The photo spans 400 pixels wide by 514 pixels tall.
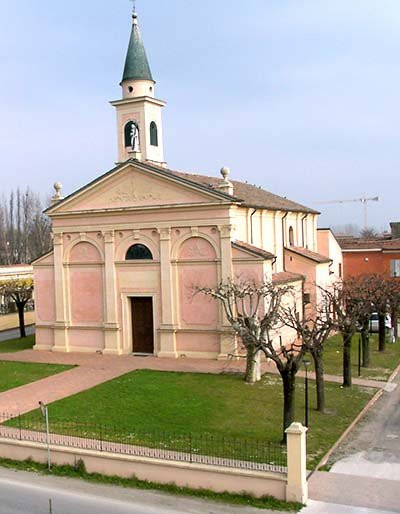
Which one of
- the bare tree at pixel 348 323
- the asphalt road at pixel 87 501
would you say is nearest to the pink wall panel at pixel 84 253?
the bare tree at pixel 348 323

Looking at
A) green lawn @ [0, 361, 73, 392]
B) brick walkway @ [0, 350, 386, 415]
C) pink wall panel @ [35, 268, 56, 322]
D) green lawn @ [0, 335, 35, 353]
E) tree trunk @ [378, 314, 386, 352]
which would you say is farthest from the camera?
green lawn @ [0, 335, 35, 353]

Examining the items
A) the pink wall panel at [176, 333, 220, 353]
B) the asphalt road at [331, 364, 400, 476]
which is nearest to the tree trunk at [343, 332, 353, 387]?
the asphalt road at [331, 364, 400, 476]

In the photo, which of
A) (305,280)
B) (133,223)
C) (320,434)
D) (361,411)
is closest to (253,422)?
(320,434)

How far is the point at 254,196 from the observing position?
36812 mm

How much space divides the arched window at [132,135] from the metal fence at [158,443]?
57.7 feet

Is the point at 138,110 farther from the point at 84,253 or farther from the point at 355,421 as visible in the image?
the point at 355,421

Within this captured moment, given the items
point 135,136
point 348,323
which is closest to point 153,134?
point 135,136

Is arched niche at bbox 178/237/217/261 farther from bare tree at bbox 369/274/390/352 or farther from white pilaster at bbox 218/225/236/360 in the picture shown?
bare tree at bbox 369/274/390/352

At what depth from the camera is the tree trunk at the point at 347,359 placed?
24.1 meters

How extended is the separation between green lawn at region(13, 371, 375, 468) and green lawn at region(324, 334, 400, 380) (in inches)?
120

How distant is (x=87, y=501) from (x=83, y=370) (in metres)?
14.5

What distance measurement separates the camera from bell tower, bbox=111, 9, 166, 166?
3353 centimetres

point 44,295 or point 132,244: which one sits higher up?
point 132,244

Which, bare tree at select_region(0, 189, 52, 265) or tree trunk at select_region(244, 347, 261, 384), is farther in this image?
bare tree at select_region(0, 189, 52, 265)
